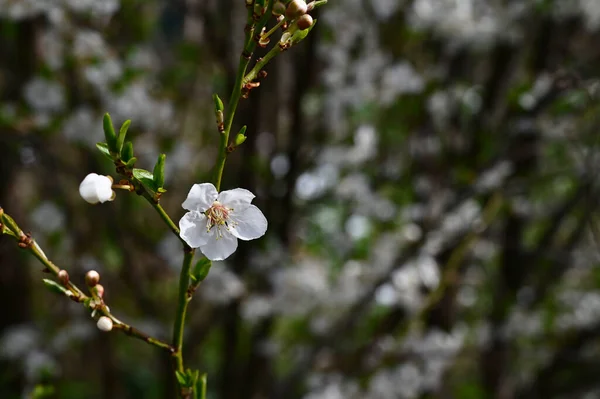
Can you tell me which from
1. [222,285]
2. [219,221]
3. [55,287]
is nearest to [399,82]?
[222,285]

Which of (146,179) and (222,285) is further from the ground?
(222,285)

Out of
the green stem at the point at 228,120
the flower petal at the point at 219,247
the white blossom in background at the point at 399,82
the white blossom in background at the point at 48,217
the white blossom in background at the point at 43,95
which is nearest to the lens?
the green stem at the point at 228,120

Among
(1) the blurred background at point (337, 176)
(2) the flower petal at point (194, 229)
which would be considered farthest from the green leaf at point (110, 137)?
(1) the blurred background at point (337, 176)

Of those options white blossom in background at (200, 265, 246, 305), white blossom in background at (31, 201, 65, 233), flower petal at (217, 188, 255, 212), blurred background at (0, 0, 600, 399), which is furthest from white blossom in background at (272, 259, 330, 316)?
flower petal at (217, 188, 255, 212)

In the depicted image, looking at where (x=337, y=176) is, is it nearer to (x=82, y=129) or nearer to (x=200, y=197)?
(x=82, y=129)

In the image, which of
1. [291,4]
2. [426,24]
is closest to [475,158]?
[426,24]

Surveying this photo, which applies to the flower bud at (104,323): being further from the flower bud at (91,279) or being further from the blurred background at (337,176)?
the blurred background at (337,176)

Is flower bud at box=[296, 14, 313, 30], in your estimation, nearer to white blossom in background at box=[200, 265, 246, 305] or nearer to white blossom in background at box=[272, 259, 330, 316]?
white blossom in background at box=[200, 265, 246, 305]
